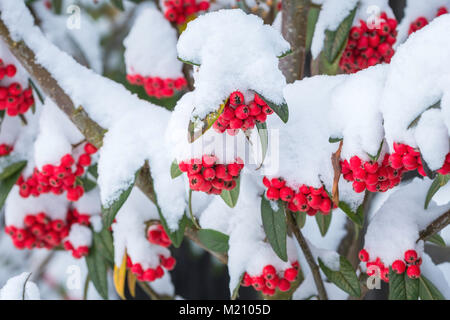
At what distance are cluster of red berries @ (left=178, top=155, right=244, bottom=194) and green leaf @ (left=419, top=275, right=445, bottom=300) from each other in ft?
1.77

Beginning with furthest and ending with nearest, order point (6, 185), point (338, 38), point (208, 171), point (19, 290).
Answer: point (6, 185), point (338, 38), point (19, 290), point (208, 171)

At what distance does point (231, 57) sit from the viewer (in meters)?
0.68

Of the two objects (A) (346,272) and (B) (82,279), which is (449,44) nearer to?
(A) (346,272)

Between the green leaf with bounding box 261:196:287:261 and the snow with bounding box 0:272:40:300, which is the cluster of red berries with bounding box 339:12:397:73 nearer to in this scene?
the green leaf with bounding box 261:196:287:261

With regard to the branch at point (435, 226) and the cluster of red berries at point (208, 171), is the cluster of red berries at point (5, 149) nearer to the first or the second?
the cluster of red berries at point (208, 171)

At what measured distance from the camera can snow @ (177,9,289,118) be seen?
0.66 metres

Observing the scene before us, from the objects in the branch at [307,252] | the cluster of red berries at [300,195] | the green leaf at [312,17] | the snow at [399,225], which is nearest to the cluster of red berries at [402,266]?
the snow at [399,225]

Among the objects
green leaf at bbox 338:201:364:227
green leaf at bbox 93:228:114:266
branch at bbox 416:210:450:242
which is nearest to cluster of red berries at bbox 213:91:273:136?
green leaf at bbox 338:201:364:227

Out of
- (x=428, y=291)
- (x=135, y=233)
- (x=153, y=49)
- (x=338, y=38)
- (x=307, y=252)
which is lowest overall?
(x=428, y=291)

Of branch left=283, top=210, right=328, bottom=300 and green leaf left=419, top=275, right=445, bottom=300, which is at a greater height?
branch left=283, top=210, right=328, bottom=300

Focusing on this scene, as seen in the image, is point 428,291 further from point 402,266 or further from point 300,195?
point 300,195

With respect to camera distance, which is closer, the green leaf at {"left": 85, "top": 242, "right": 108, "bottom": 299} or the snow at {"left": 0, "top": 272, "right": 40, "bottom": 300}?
the snow at {"left": 0, "top": 272, "right": 40, "bottom": 300}

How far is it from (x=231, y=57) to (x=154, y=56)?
0.98 meters

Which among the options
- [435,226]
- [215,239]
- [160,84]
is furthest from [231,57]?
[160,84]
